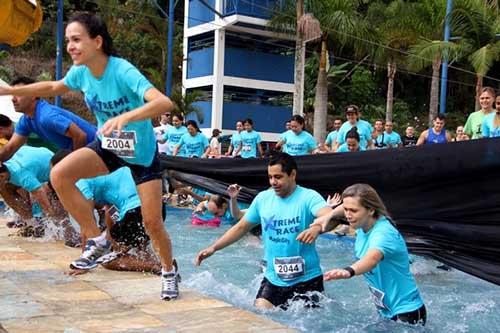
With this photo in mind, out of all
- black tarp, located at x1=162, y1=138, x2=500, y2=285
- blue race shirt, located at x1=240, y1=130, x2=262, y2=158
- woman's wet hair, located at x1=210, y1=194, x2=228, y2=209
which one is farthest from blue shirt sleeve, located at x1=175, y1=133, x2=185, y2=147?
black tarp, located at x1=162, y1=138, x2=500, y2=285

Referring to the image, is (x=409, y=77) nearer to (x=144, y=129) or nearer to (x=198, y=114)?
(x=198, y=114)

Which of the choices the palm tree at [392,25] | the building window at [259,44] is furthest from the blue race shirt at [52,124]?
the building window at [259,44]

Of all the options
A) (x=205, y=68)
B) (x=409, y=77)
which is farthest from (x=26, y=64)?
(x=409, y=77)

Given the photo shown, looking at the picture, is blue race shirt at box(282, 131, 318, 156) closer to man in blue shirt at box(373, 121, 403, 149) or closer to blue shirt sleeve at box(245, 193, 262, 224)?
man in blue shirt at box(373, 121, 403, 149)

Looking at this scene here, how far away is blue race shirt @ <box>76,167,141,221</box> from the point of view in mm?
5789

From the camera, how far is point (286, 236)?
14.6 feet

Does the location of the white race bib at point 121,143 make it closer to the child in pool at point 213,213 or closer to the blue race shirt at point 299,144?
the child in pool at point 213,213

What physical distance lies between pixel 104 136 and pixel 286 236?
5.21 ft

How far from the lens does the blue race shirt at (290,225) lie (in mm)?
4422

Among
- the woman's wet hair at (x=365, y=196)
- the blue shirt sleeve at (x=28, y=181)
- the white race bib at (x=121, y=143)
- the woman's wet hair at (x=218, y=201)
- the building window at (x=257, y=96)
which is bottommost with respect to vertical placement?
the woman's wet hair at (x=218, y=201)

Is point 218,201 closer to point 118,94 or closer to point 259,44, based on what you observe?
point 118,94

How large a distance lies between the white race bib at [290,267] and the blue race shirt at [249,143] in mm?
8402

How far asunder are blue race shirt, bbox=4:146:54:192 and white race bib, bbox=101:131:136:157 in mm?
3377

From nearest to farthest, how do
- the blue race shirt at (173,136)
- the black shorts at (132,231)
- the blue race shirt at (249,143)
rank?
the black shorts at (132,231) → the blue race shirt at (173,136) → the blue race shirt at (249,143)
